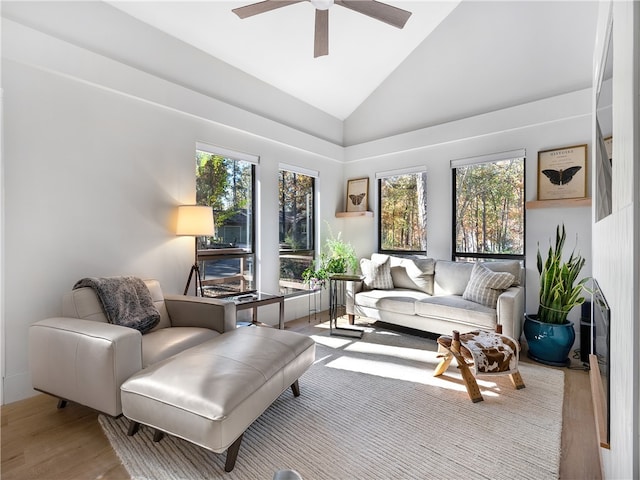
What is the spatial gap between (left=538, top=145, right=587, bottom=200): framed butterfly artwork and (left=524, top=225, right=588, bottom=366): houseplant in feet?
2.46

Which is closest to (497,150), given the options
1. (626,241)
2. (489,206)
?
(489,206)

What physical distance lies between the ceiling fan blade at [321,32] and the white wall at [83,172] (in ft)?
4.33

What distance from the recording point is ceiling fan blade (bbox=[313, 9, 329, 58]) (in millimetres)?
2406

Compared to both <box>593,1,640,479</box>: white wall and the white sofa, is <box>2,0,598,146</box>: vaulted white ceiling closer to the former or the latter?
the white sofa

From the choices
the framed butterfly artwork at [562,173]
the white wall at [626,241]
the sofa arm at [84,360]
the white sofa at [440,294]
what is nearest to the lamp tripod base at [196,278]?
the sofa arm at [84,360]

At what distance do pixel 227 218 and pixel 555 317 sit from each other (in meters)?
3.50

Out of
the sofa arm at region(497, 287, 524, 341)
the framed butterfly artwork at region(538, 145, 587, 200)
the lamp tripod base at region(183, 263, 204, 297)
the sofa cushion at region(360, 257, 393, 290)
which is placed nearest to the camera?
the sofa arm at region(497, 287, 524, 341)

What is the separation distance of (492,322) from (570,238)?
1335 millimetres

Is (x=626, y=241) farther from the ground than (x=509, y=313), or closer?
farther from the ground

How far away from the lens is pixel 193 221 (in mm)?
2990

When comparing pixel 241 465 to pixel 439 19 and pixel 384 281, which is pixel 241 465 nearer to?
pixel 384 281

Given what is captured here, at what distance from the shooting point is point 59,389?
1.93 m

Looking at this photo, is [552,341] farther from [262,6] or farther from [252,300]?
[262,6]

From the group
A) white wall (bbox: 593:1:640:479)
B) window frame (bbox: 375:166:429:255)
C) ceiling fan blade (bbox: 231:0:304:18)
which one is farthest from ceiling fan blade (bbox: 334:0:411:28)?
window frame (bbox: 375:166:429:255)
